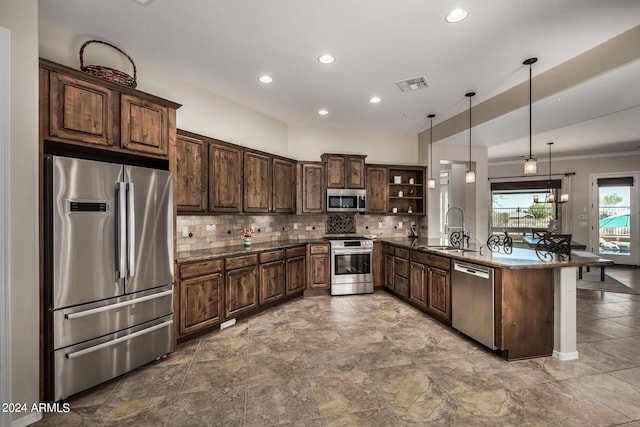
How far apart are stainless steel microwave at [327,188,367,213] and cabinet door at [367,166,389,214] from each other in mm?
221

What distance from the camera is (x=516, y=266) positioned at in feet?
9.04

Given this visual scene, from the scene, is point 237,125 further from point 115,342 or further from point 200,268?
point 115,342

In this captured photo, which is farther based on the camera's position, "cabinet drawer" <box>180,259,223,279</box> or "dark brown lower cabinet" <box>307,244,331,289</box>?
"dark brown lower cabinet" <box>307,244,331,289</box>

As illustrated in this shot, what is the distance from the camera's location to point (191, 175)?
357 centimetres

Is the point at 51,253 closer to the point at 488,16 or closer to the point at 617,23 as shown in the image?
the point at 488,16

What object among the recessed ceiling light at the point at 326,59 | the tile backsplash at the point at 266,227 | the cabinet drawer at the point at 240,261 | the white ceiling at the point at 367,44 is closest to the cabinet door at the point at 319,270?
the tile backsplash at the point at 266,227

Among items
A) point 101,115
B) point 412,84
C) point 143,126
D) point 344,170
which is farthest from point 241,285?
point 412,84

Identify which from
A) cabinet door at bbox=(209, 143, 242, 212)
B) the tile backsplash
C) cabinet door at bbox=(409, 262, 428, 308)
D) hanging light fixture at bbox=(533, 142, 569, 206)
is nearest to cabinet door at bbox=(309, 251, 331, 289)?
the tile backsplash

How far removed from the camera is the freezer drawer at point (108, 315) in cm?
221

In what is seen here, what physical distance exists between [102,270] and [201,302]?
3.91 ft

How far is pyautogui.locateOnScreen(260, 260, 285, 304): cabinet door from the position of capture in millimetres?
4289

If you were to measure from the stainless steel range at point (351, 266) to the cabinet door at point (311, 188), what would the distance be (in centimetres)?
70

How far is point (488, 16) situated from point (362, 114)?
271 cm

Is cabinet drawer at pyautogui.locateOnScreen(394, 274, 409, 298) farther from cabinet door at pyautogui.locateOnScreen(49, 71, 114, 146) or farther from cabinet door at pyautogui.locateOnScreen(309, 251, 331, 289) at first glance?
cabinet door at pyautogui.locateOnScreen(49, 71, 114, 146)
